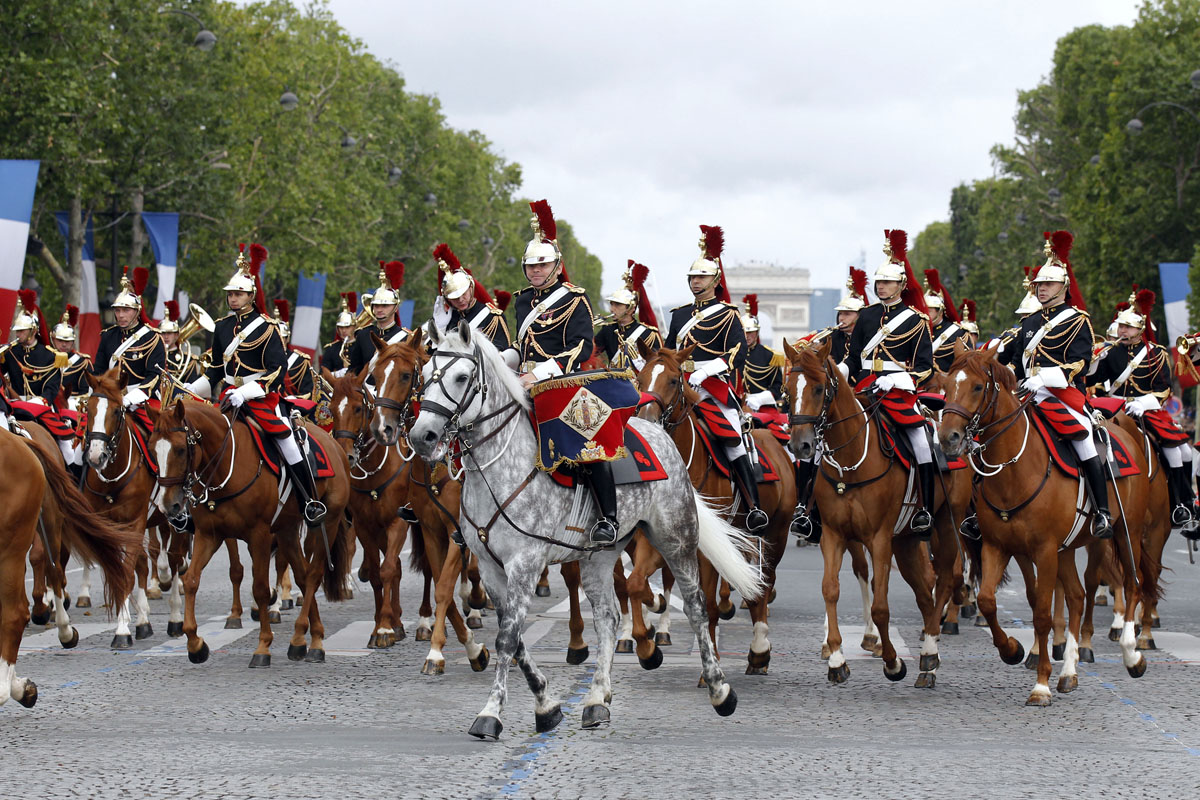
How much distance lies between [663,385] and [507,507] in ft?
9.96

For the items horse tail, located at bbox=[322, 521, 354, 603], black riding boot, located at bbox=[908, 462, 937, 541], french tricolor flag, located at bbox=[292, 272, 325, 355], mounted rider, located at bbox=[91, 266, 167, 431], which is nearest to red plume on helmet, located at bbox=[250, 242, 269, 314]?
mounted rider, located at bbox=[91, 266, 167, 431]

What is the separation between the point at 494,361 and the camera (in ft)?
31.7

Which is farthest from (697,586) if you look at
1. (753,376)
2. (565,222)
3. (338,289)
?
(565,222)

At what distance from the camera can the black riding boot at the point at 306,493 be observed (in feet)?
43.6

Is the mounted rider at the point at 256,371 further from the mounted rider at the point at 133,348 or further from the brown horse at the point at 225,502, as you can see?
the mounted rider at the point at 133,348

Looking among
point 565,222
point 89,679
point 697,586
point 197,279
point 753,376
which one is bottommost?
point 89,679

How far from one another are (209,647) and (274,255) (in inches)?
1513

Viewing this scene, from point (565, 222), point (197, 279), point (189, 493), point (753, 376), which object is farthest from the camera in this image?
point (565, 222)

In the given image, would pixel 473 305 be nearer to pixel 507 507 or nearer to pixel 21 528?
pixel 507 507

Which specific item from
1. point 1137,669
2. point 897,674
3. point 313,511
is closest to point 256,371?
point 313,511

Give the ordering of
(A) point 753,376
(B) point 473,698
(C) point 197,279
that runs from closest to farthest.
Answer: (B) point 473,698, (A) point 753,376, (C) point 197,279

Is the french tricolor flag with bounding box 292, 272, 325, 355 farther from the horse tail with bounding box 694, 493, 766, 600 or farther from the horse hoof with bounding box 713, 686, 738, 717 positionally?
the horse hoof with bounding box 713, 686, 738, 717

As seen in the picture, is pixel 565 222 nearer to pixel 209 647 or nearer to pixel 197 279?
pixel 197 279

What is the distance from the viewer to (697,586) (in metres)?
10.5
